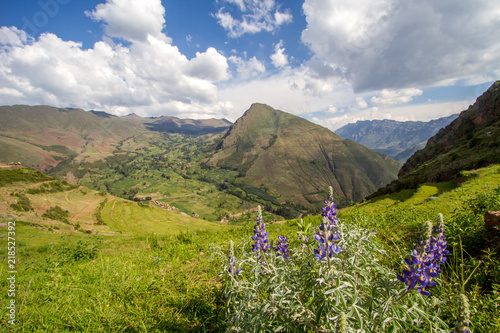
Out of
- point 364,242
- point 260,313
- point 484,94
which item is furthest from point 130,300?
point 484,94

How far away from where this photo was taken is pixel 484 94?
67125 mm

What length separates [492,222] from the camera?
5129 mm

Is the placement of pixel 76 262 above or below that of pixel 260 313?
below

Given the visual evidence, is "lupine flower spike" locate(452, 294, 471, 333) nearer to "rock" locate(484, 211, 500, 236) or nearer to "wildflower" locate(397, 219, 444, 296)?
"wildflower" locate(397, 219, 444, 296)

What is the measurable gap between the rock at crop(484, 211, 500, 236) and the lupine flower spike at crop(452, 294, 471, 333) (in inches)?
179

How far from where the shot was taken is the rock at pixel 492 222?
4.97 m

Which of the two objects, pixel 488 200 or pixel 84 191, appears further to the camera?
pixel 84 191

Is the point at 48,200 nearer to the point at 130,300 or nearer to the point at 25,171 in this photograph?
the point at 25,171

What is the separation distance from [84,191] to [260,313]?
114 metres

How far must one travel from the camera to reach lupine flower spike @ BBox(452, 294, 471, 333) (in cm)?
208

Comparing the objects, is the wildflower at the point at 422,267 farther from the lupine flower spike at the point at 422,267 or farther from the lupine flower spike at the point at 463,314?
the lupine flower spike at the point at 463,314

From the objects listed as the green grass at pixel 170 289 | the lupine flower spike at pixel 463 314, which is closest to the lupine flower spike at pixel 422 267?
the lupine flower spike at pixel 463 314

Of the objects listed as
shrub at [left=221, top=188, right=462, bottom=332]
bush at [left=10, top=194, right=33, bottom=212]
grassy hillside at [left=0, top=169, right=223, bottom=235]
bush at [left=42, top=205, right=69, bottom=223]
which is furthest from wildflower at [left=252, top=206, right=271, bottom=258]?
bush at [left=42, top=205, right=69, bottom=223]

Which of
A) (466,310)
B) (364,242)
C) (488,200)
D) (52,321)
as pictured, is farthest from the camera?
(488,200)
